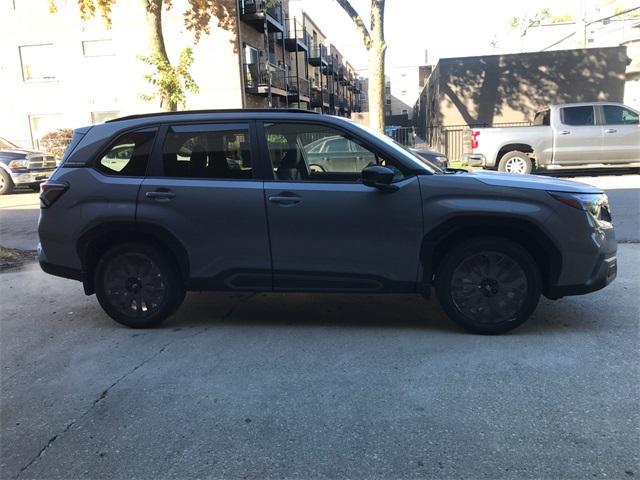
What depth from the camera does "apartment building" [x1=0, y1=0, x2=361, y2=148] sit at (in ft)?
73.5

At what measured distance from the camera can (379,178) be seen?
13.6 ft

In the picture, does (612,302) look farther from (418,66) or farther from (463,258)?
(418,66)

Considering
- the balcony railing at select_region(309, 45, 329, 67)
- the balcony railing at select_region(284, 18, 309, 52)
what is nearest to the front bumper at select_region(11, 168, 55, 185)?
the balcony railing at select_region(284, 18, 309, 52)

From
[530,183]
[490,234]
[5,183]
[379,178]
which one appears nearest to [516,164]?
[530,183]

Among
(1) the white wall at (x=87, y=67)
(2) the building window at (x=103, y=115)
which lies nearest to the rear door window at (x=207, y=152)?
(1) the white wall at (x=87, y=67)

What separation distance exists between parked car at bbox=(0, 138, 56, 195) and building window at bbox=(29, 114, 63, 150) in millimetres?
9504

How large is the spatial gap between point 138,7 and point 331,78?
105ft

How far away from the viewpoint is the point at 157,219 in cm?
450

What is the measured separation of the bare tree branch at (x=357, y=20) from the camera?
16.5 meters

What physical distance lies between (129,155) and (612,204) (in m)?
9.13

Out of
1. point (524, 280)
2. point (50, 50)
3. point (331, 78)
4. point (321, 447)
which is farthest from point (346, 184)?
point (331, 78)

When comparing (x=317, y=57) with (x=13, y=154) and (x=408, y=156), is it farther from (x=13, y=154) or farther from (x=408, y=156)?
(x=408, y=156)

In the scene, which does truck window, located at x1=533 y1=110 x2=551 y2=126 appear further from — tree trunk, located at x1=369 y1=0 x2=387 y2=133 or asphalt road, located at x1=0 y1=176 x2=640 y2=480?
asphalt road, located at x1=0 y1=176 x2=640 y2=480

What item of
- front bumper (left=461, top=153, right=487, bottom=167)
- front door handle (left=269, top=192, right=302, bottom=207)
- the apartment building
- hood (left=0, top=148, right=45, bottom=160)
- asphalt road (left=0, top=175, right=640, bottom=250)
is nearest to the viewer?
front door handle (left=269, top=192, right=302, bottom=207)
